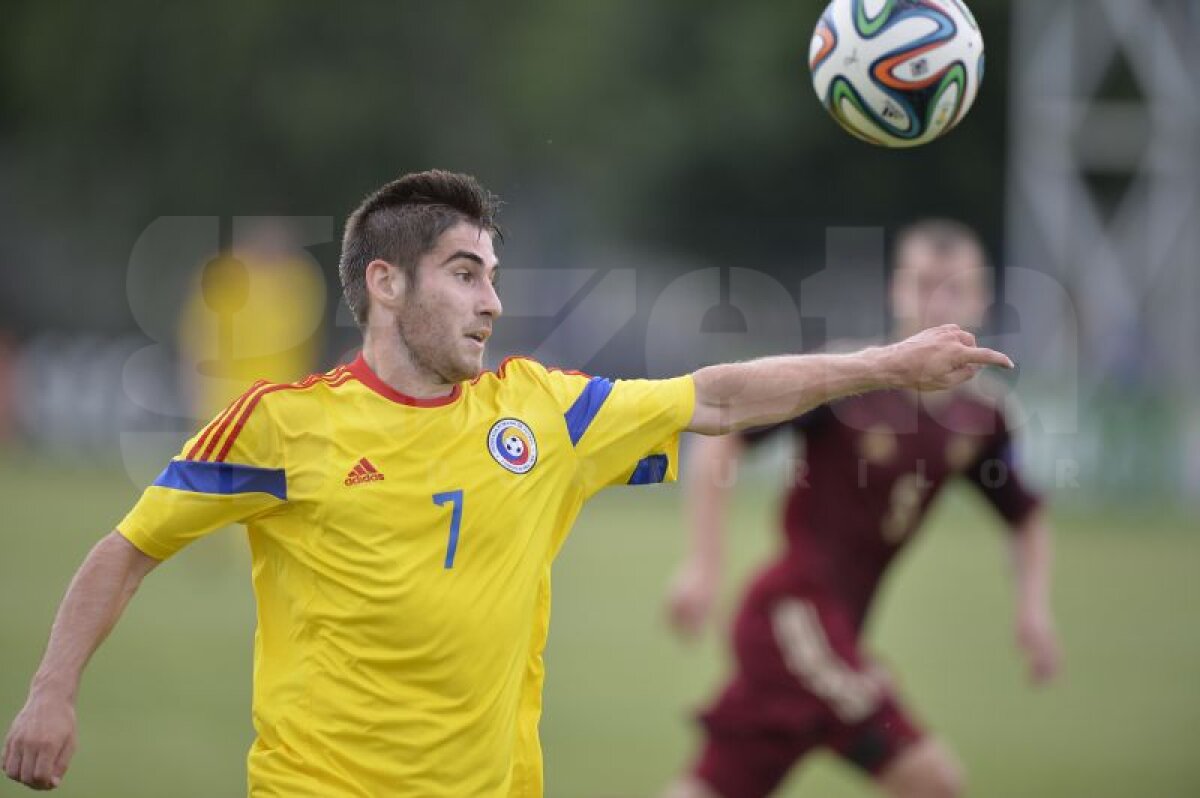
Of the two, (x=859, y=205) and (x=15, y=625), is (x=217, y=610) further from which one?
(x=859, y=205)

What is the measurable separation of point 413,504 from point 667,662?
738cm

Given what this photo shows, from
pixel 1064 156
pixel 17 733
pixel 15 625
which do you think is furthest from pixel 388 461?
pixel 1064 156

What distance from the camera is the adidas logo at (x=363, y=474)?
4.29m

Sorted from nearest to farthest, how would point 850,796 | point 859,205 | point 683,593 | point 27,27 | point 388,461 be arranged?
point 388,461
point 683,593
point 850,796
point 859,205
point 27,27

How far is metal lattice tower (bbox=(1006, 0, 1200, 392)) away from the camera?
2111cm

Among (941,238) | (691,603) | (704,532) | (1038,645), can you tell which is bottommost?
(1038,645)

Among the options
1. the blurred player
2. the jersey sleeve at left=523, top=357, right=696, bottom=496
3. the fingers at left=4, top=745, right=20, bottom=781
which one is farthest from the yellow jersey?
the blurred player

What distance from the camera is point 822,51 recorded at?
207 inches

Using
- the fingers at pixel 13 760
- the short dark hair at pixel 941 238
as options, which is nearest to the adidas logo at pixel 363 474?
the fingers at pixel 13 760

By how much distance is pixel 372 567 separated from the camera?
4.26 meters

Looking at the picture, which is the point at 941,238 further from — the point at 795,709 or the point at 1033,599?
the point at 795,709

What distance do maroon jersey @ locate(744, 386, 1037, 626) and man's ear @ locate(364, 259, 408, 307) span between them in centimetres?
233

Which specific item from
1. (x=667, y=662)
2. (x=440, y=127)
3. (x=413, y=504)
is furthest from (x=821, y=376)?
(x=440, y=127)

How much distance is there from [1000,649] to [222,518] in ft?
28.3
